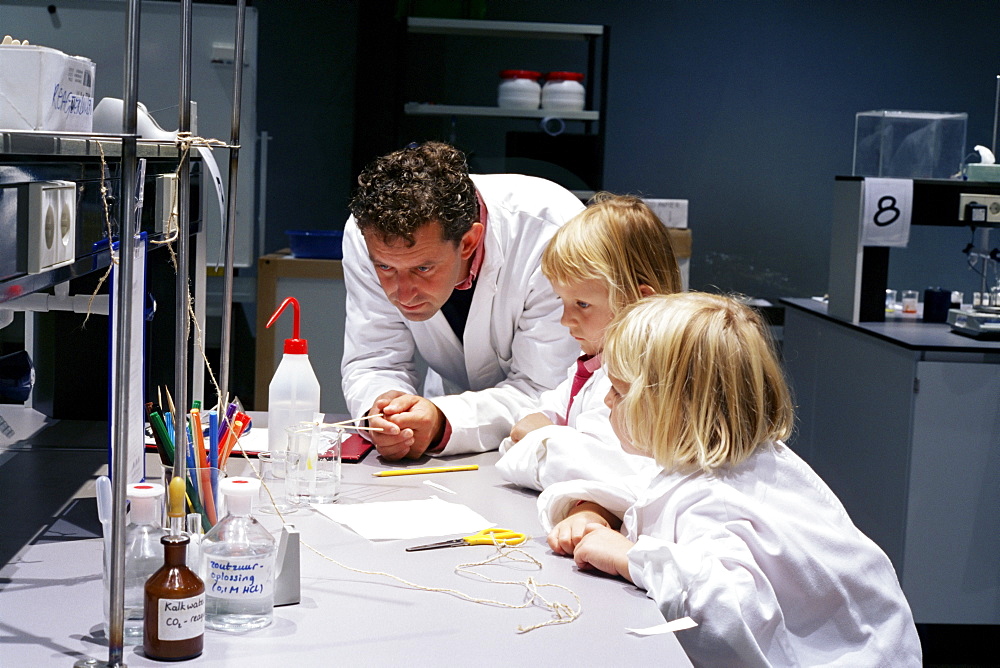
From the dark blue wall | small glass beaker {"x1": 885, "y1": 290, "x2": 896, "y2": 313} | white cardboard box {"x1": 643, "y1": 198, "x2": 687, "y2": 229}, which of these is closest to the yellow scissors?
small glass beaker {"x1": 885, "y1": 290, "x2": 896, "y2": 313}

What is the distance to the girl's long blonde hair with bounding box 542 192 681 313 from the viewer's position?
1.61 meters

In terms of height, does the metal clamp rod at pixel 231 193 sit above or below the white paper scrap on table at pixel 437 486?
above

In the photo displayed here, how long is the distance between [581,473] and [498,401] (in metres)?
0.46

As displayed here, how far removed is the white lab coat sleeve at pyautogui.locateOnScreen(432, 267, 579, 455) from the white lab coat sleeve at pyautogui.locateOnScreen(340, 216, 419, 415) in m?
0.19

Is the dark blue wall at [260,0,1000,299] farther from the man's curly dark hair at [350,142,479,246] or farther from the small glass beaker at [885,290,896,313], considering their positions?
the man's curly dark hair at [350,142,479,246]

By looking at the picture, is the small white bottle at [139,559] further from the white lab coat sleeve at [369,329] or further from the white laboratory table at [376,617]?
the white lab coat sleeve at [369,329]

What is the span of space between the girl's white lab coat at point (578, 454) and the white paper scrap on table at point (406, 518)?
11cm

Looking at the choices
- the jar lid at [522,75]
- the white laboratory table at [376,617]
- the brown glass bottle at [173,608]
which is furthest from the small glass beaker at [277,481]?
the jar lid at [522,75]

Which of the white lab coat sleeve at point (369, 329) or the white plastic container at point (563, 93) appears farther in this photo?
Result: the white plastic container at point (563, 93)

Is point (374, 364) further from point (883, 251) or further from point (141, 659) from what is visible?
point (883, 251)

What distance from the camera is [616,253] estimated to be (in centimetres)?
163

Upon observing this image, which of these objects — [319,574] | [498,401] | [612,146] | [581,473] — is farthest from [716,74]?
[319,574]

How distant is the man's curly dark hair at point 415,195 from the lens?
168 cm

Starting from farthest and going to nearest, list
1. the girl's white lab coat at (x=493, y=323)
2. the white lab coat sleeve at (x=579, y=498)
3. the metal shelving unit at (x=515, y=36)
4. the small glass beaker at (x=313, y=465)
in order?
1. the metal shelving unit at (x=515, y=36)
2. the girl's white lab coat at (x=493, y=323)
3. the small glass beaker at (x=313, y=465)
4. the white lab coat sleeve at (x=579, y=498)
